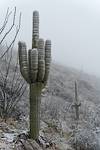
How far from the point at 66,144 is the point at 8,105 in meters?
1.67

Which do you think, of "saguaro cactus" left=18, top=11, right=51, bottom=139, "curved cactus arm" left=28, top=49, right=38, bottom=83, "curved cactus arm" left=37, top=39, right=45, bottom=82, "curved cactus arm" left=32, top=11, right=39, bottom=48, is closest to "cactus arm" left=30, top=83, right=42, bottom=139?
"saguaro cactus" left=18, top=11, right=51, bottom=139

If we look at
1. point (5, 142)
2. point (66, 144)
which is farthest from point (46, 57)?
point (66, 144)

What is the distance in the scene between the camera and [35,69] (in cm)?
905

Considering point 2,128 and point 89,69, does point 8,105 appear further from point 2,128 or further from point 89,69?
point 89,69

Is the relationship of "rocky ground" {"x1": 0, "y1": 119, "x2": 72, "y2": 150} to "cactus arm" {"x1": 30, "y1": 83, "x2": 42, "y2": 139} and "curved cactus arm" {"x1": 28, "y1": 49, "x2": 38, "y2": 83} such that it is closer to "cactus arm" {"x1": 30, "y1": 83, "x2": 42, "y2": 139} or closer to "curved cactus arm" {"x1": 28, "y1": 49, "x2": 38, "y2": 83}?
"cactus arm" {"x1": 30, "y1": 83, "x2": 42, "y2": 139}

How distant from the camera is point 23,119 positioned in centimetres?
1198

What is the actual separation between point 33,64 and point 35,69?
0.11 metres

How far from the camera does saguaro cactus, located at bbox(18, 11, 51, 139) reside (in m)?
9.08

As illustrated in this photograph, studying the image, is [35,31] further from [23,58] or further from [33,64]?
[33,64]

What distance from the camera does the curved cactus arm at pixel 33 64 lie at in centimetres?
891

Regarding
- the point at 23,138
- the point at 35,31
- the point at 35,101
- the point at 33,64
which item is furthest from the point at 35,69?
the point at 23,138

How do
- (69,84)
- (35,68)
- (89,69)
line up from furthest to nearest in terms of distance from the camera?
(89,69)
(69,84)
(35,68)

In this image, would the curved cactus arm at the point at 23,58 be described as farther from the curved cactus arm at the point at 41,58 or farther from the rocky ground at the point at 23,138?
the rocky ground at the point at 23,138

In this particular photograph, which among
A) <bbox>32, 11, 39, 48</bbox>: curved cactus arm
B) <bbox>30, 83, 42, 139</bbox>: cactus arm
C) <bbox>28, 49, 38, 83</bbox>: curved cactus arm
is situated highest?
<bbox>32, 11, 39, 48</bbox>: curved cactus arm
